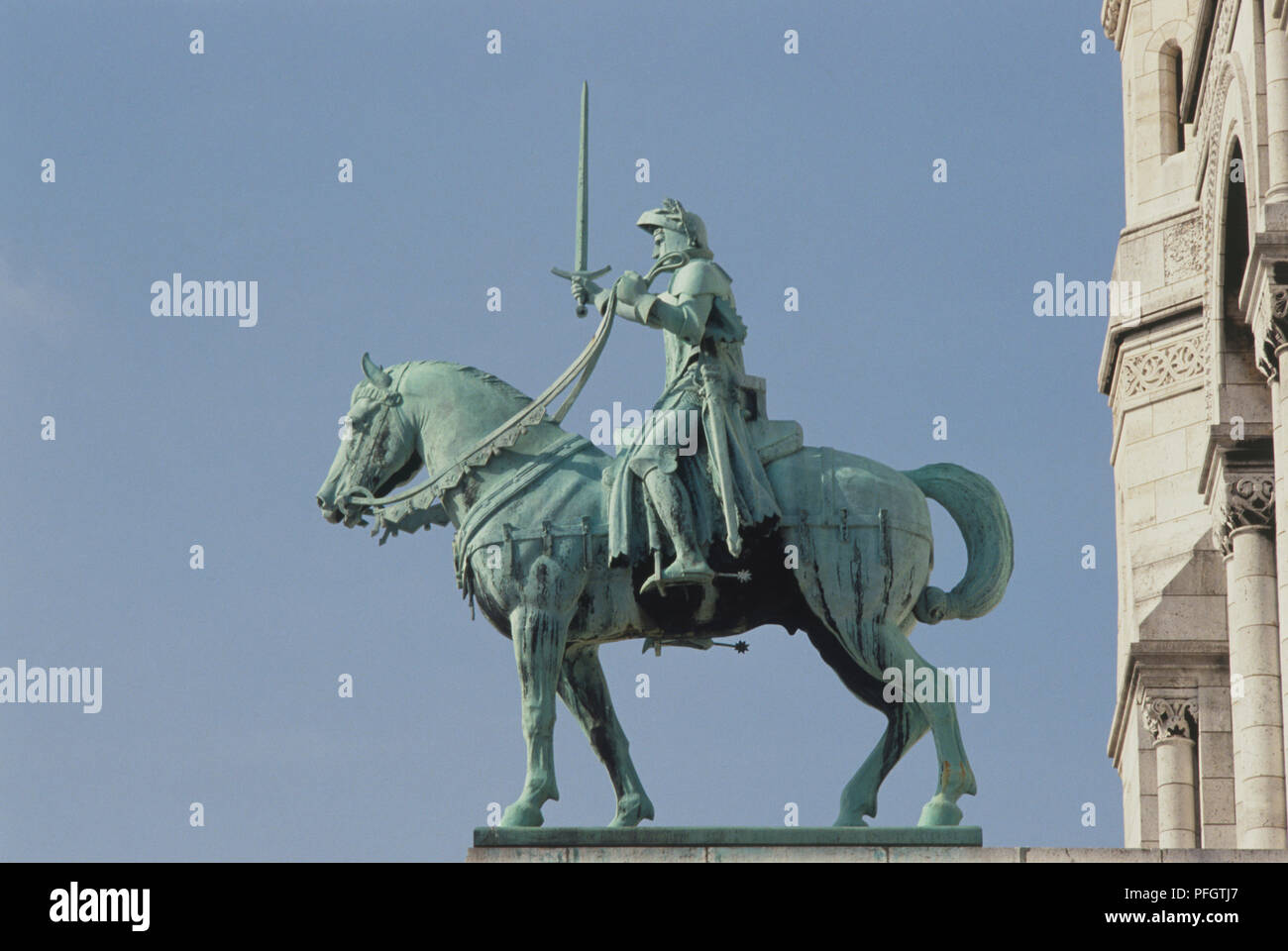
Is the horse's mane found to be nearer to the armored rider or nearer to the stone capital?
the armored rider

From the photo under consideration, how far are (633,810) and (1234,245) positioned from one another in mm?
11923

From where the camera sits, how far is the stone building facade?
117ft

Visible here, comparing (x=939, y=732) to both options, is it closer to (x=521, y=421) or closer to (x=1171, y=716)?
(x=521, y=421)

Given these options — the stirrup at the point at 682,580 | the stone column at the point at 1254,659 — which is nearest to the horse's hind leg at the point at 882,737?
the stirrup at the point at 682,580

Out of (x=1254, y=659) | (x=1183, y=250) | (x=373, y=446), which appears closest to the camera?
(x=373, y=446)

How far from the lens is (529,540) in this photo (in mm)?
31672

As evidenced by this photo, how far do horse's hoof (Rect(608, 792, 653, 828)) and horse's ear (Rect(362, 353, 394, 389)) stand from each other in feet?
14.8

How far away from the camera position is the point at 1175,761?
44.8 m

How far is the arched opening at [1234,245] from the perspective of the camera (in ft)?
129

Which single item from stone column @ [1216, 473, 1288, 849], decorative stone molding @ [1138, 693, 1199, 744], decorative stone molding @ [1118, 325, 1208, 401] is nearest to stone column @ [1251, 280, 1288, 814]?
stone column @ [1216, 473, 1288, 849]

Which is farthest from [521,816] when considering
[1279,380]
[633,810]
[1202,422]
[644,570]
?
[1202,422]

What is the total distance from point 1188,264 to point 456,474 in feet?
57.3

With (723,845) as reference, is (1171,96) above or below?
above
